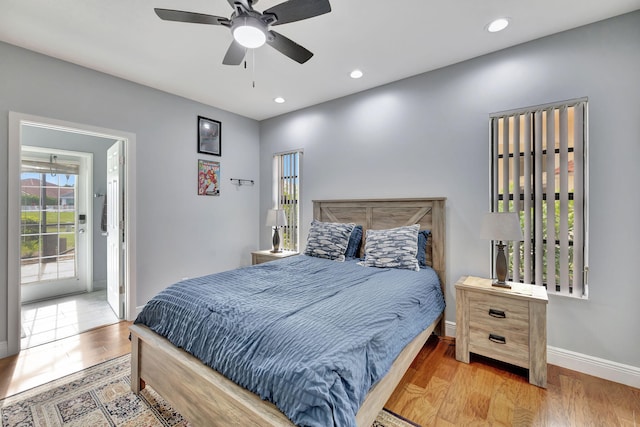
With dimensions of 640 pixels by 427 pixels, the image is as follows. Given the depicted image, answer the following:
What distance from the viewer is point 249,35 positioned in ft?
5.38

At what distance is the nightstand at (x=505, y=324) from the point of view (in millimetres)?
2008

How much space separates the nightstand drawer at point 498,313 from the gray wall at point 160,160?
3242 mm

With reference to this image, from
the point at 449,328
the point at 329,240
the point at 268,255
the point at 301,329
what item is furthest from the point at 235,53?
the point at 449,328

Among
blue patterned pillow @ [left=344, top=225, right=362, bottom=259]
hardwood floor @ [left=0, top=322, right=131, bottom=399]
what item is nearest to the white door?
hardwood floor @ [left=0, top=322, right=131, bottom=399]

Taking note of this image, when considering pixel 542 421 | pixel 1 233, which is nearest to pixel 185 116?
pixel 1 233

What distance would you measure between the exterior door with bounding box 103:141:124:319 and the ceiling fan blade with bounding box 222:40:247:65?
1988mm

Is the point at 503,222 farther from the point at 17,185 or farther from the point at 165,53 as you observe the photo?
the point at 17,185

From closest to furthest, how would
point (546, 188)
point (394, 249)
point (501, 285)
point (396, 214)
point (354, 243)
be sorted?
point (501, 285) < point (546, 188) < point (394, 249) < point (396, 214) < point (354, 243)

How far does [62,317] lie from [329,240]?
10.7 ft

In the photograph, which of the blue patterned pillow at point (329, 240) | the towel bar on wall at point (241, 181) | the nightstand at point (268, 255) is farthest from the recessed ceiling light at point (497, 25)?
the towel bar on wall at point (241, 181)

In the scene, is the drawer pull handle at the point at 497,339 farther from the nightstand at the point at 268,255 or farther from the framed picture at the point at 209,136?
the framed picture at the point at 209,136

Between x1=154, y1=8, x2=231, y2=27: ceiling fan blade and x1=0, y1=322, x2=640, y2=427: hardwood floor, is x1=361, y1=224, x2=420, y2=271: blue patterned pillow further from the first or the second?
x1=154, y1=8, x2=231, y2=27: ceiling fan blade

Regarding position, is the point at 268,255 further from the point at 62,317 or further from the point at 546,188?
the point at 546,188

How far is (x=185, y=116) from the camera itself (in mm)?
3641
